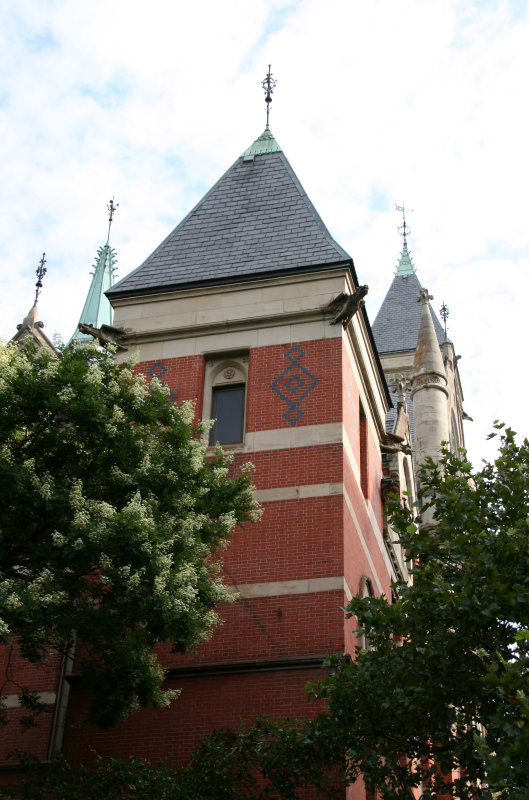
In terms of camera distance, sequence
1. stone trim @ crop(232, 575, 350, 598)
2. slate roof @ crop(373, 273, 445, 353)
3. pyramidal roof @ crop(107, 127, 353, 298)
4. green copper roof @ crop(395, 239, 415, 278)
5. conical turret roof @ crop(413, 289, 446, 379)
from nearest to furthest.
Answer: stone trim @ crop(232, 575, 350, 598) → pyramidal roof @ crop(107, 127, 353, 298) → conical turret roof @ crop(413, 289, 446, 379) → slate roof @ crop(373, 273, 445, 353) → green copper roof @ crop(395, 239, 415, 278)

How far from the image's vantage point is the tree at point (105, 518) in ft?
39.3

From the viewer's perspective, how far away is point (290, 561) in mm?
16141

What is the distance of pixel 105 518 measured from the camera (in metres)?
12.1

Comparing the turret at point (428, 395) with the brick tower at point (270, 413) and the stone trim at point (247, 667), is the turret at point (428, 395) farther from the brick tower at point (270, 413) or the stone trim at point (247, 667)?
the stone trim at point (247, 667)

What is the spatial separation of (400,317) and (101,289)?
41.7 ft

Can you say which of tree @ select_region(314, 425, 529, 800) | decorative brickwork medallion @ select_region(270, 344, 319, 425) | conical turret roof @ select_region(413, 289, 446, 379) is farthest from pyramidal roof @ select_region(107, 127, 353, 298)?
tree @ select_region(314, 425, 529, 800)

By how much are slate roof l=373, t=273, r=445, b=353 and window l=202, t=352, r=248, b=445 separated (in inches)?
895

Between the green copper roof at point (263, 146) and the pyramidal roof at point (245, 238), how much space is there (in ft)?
0.72

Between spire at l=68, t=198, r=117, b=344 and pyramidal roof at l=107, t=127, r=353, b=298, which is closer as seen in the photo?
pyramidal roof at l=107, t=127, r=353, b=298

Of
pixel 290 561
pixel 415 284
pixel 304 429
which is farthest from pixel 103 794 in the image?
pixel 415 284

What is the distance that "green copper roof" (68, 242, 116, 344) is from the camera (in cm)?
4409

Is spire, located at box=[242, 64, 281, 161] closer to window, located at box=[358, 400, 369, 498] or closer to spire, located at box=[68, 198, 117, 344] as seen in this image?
window, located at box=[358, 400, 369, 498]

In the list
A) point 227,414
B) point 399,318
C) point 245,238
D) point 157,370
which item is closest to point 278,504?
point 227,414

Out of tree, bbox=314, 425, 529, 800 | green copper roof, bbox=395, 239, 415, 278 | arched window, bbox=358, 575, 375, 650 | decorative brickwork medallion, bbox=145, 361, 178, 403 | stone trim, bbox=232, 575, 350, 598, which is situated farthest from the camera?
green copper roof, bbox=395, 239, 415, 278
